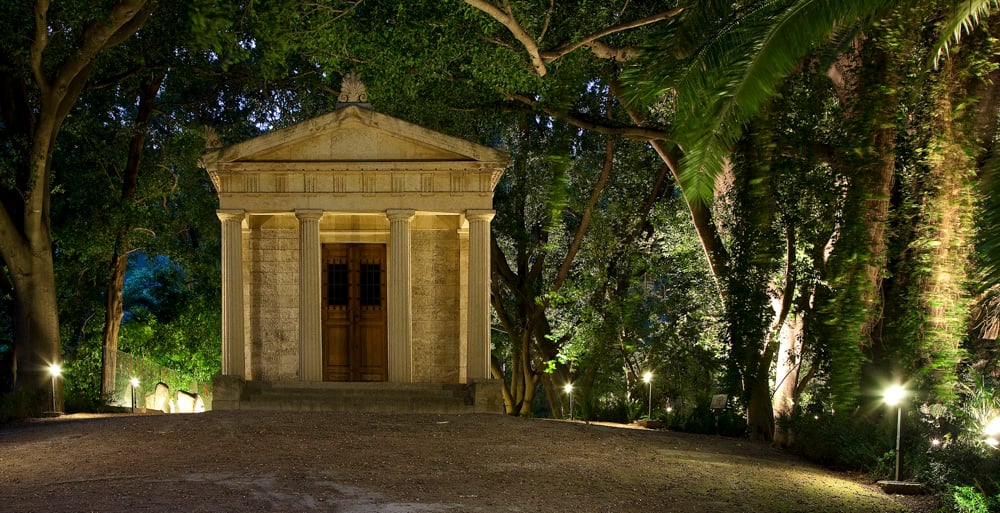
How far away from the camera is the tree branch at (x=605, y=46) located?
1496cm

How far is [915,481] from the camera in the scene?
35.5 ft

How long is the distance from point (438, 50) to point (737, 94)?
11.7 meters

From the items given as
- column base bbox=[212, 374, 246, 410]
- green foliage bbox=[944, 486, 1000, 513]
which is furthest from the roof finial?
green foliage bbox=[944, 486, 1000, 513]

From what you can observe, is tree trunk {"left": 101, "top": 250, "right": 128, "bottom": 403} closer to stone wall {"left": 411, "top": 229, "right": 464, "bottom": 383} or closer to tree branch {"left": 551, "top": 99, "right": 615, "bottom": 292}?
stone wall {"left": 411, "top": 229, "right": 464, "bottom": 383}

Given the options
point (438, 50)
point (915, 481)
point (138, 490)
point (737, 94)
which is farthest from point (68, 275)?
point (737, 94)

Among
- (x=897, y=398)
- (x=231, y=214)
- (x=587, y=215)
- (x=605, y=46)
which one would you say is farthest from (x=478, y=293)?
(x=897, y=398)

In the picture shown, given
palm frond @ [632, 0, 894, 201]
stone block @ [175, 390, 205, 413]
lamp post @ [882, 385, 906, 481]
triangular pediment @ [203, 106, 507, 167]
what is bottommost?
stone block @ [175, 390, 205, 413]

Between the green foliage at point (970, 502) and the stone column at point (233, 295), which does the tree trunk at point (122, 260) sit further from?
the green foliage at point (970, 502)

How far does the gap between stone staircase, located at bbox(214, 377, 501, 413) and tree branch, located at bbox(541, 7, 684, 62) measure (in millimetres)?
6288

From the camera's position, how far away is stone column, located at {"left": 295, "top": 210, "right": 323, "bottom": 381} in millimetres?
17766

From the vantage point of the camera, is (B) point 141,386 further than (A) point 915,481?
Yes

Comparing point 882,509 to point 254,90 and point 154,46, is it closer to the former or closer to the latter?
point 154,46

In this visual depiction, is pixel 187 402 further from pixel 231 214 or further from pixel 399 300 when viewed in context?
pixel 399 300

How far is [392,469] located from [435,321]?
840 cm
